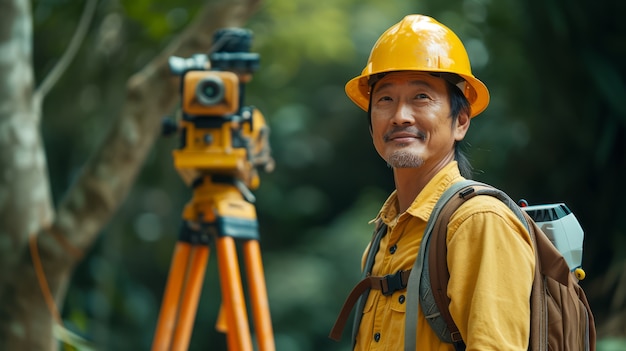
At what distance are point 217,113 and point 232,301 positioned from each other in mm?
801

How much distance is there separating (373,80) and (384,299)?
0.50 metres

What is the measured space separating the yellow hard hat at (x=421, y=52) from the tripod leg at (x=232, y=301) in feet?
6.50

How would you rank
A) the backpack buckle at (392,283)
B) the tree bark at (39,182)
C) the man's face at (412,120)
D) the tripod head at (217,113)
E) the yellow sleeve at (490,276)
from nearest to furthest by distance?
1. the yellow sleeve at (490,276)
2. the backpack buckle at (392,283)
3. the man's face at (412,120)
4. the tripod head at (217,113)
5. the tree bark at (39,182)

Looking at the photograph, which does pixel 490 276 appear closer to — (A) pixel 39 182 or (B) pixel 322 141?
(A) pixel 39 182

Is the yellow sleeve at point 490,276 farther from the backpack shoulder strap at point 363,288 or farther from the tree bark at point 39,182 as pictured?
the tree bark at point 39,182

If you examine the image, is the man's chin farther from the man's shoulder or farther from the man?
the man's shoulder

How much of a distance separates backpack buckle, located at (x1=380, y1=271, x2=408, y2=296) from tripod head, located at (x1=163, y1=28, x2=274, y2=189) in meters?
2.27

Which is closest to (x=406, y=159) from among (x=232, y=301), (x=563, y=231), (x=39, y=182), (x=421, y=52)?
(x=421, y=52)

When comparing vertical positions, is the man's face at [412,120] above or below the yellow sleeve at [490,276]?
above

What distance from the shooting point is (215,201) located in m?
4.28

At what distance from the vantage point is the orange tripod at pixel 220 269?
13.5ft

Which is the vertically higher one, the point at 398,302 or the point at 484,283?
the point at 484,283

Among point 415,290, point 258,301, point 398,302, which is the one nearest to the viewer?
point 415,290

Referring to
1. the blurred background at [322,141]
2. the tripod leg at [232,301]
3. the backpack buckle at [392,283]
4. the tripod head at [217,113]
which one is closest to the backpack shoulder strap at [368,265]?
the backpack buckle at [392,283]
